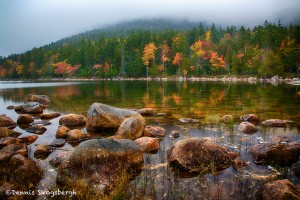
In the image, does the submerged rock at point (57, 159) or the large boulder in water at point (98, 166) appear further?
the submerged rock at point (57, 159)

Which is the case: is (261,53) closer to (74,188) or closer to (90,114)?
(90,114)

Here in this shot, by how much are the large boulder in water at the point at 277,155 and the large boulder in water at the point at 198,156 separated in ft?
4.21

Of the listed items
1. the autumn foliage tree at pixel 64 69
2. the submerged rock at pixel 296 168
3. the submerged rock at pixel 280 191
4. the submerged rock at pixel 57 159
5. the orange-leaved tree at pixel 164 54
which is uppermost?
the orange-leaved tree at pixel 164 54

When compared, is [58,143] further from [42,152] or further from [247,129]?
[247,129]

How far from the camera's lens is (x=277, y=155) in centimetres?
→ 975

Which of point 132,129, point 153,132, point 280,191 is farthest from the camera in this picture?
point 153,132

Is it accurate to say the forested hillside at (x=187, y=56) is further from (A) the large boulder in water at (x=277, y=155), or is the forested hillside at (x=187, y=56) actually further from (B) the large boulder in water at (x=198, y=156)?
(B) the large boulder in water at (x=198, y=156)

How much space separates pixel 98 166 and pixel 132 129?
4751 mm

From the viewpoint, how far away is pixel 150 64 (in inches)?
4067

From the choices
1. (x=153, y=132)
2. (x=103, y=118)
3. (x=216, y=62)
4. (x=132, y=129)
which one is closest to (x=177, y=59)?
(x=216, y=62)

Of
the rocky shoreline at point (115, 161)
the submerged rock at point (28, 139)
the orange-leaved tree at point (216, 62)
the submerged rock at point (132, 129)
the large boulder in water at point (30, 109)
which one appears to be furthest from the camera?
the orange-leaved tree at point (216, 62)

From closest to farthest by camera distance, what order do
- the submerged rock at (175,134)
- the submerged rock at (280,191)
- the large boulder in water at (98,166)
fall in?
the submerged rock at (280,191) < the large boulder in water at (98,166) < the submerged rock at (175,134)

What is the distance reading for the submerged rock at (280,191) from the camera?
636 cm

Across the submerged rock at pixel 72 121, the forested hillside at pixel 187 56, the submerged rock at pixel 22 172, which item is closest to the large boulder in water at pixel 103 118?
the submerged rock at pixel 72 121
